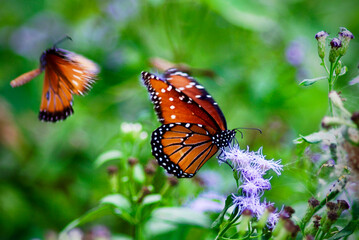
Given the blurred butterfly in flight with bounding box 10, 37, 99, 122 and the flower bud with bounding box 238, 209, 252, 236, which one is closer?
the flower bud with bounding box 238, 209, 252, 236

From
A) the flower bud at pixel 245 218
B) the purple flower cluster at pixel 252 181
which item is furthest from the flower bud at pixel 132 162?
the flower bud at pixel 245 218

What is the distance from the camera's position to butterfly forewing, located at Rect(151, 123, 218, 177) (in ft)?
4.25

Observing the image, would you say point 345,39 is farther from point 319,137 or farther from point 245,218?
point 245,218

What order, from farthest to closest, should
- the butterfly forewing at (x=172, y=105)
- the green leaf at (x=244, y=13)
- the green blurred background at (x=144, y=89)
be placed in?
the green blurred background at (x=144, y=89)
the green leaf at (x=244, y=13)
the butterfly forewing at (x=172, y=105)

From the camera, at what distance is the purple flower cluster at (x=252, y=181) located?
0.94 meters

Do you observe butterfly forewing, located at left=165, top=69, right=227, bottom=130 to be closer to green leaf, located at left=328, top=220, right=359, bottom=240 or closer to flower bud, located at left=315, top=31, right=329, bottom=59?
flower bud, located at left=315, top=31, right=329, bottom=59

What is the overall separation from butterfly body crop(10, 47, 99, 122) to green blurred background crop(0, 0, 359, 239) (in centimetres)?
77

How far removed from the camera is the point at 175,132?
4.46 feet

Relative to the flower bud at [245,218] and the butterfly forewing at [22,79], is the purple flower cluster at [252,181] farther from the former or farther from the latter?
the butterfly forewing at [22,79]

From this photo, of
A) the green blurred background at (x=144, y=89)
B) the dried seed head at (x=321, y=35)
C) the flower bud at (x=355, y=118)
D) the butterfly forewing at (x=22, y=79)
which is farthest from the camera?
the green blurred background at (x=144, y=89)

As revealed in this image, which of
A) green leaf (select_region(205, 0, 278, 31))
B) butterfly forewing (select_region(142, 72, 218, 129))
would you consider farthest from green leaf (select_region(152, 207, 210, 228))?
green leaf (select_region(205, 0, 278, 31))

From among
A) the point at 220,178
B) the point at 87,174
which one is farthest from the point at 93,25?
the point at 220,178

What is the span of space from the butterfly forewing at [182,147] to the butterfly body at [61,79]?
0.25 meters

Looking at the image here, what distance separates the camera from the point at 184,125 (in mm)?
1334
